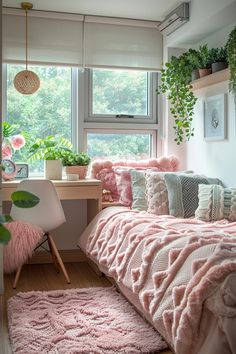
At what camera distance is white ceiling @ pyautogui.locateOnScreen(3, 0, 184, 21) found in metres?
3.79

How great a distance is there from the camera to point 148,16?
4.19m

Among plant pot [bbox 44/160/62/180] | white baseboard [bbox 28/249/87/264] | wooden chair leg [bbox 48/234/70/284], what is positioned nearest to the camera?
wooden chair leg [bbox 48/234/70/284]

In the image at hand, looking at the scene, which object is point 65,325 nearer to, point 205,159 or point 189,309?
point 189,309

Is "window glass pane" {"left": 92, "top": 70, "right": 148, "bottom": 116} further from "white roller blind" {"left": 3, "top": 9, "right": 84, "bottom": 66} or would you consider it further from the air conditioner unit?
the air conditioner unit

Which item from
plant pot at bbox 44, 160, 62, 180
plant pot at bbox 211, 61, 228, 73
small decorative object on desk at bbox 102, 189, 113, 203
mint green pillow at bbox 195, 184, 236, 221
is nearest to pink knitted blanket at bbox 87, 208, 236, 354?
mint green pillow at bbox 195, 184, 236, 221

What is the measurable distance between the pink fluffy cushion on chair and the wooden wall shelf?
5.86ft

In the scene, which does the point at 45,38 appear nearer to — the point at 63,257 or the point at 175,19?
the point at 175,19

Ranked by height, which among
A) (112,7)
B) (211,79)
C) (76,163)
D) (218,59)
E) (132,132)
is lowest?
(76,163)

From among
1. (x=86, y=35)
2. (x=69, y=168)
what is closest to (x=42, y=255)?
(x=69, y=168)

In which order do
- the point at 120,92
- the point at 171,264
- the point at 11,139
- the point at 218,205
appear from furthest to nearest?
the point at 120,92 < the point at 11,139 < the point at 218,205 < the point at 171,264

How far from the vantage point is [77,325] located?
2543mm

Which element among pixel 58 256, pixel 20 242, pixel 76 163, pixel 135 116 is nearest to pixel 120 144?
pixel 135 116

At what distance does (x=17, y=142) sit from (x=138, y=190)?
3.64 feet

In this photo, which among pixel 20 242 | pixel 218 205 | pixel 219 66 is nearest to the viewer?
pixel 218 205
